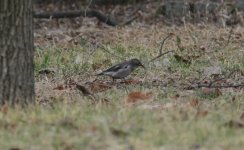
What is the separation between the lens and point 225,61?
9.40m

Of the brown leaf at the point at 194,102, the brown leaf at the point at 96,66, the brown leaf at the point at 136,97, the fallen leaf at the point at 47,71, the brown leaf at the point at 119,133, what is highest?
the brown leaf at the point at 96,66

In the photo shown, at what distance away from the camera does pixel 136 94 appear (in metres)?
6.55

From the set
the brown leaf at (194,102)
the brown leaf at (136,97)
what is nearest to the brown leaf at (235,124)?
the brown leaf at (194,102)

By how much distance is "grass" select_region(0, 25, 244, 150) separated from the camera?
14.7 ft

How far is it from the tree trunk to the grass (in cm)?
33

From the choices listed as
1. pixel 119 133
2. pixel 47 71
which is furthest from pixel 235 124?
pixel 47 71

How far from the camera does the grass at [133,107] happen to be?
447cm

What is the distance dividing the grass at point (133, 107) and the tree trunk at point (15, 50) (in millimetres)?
325

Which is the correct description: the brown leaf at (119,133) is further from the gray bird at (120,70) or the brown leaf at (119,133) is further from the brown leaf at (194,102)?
the gray bird at (120,70)

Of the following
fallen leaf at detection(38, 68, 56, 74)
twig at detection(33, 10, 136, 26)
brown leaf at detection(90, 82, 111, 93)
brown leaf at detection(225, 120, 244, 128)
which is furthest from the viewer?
twig at detection(33, 10, 136, 26)

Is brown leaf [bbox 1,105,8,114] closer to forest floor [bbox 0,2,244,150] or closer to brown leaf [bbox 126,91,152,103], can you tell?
forest floor [bbox 0,2,244,150]

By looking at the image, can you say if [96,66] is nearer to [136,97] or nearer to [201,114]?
[136,97]

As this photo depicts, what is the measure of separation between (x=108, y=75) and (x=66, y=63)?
150 cm

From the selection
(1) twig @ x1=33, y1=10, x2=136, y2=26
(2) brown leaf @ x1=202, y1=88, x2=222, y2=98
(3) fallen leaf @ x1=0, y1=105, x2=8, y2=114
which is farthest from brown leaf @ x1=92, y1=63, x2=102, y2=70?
(1) twig @ x1=33, y1=10, x2=136, y2=26
